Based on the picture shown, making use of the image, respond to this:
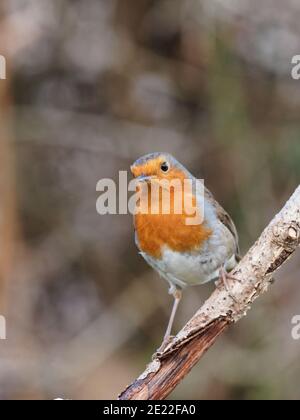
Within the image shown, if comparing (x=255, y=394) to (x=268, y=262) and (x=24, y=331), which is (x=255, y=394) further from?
(x=268, y=262)

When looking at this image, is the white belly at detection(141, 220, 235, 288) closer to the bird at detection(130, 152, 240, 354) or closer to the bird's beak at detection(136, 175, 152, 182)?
the bird at detection(130, 152, 240, 354)

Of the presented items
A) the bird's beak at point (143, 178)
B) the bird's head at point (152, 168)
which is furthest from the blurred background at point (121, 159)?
the bird's beak at point (143, 178)

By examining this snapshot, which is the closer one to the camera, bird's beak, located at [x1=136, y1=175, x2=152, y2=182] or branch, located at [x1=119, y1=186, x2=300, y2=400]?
branch, located at [x1=119, y1=186, x2=300, y2=400]

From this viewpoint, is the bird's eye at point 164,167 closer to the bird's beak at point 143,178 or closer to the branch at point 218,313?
the bird's beak at point 143,178

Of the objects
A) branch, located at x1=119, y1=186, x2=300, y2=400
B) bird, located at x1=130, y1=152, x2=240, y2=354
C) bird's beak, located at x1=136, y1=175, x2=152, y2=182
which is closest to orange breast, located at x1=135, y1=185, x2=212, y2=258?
bird, located at x1=130, y1=152, x2=240, y2=354

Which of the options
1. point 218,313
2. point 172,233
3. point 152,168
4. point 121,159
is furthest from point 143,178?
point 121,159

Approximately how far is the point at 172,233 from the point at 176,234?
2 centimetres

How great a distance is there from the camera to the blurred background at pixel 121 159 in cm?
705

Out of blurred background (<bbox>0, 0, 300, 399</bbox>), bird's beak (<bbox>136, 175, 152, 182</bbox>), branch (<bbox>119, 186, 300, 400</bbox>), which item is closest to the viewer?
branch (<bbox>119, 186, 300, 400</bbox>)

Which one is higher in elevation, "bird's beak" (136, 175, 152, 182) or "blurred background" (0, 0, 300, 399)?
"blurred background" (0, 0, 300, 399)

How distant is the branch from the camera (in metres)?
3.72

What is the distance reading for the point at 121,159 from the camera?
765 cm

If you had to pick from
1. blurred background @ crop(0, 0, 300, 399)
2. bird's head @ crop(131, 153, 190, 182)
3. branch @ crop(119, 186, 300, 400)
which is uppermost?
blurred background @ crop(0, 0, 300, 399)

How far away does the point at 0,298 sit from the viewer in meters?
7.17
